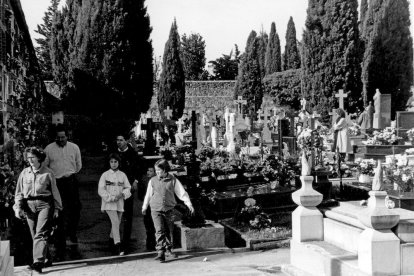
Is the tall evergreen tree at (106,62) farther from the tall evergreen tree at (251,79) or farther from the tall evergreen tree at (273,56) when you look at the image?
the tall evergreen tree at (273,56)

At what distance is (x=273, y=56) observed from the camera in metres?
61.8

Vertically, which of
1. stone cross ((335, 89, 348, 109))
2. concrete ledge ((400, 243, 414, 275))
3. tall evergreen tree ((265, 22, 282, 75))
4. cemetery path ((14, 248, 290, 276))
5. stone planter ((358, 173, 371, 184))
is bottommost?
cemetery path ((14, 248, 290, 276))

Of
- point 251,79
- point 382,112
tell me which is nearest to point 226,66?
point 251,79

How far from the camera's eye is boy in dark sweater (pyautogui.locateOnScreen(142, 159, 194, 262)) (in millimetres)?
8406

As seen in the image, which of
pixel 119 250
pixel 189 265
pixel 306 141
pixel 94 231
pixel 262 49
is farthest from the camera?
pixel 262 49

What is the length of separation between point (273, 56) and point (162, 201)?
179ft

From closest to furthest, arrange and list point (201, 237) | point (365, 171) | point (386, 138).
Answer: point (201, 237)
point (365, 171)
point (386, 138)

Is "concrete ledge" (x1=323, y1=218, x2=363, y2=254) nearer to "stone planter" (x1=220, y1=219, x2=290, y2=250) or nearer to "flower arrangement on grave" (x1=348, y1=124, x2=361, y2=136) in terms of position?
"stone planter" (x1=220, y1=219, x2=290, y2=250)

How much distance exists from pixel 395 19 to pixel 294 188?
2469 centimetres

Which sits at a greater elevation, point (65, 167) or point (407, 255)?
point (65, 167)

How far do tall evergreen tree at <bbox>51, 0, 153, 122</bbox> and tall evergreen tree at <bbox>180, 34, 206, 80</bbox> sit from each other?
48388 mm

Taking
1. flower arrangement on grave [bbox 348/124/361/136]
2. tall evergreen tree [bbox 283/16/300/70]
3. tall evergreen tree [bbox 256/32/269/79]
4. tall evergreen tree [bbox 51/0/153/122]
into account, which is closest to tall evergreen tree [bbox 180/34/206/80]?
tall evergreen tree [bbox 256/32/269/79]

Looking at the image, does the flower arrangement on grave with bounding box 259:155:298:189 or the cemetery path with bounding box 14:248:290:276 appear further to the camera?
the flower arrangement on grave with bounding box 259:155:298:189

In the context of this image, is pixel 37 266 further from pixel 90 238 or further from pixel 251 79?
pixel 251 79
